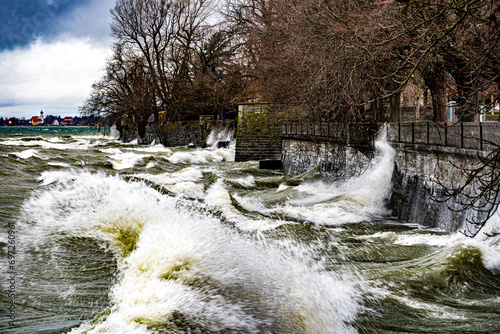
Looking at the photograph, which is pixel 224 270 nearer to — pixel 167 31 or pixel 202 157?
pixel 202 157

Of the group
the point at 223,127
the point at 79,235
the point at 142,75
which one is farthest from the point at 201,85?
the point at 79,235

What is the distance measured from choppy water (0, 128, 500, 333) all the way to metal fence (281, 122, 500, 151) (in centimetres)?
148

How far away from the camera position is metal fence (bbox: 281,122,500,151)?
6941 millimetres

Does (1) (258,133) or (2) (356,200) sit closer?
(2) (356,200)

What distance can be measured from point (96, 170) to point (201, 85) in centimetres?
1725

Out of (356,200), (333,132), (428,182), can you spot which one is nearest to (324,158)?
(333,132)

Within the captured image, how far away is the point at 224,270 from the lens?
521 centimetres

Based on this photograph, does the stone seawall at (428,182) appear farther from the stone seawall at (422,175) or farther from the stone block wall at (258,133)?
the stone block wall at (258,133)

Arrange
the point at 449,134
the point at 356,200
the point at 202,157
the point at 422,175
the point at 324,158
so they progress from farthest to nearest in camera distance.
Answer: the point at 202,157 < the point at 324,158 < the point at 356,200 < the point at 422,175 < the point at 449,134

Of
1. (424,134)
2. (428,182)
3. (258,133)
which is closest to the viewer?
(428,182)

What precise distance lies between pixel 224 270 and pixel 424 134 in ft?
18.6

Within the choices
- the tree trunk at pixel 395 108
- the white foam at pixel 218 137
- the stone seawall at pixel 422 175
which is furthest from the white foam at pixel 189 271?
the white foam at pixel 218 137

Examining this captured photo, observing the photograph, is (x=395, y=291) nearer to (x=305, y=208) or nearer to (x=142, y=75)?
(x=305, y=208)

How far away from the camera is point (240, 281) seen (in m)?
5.00
